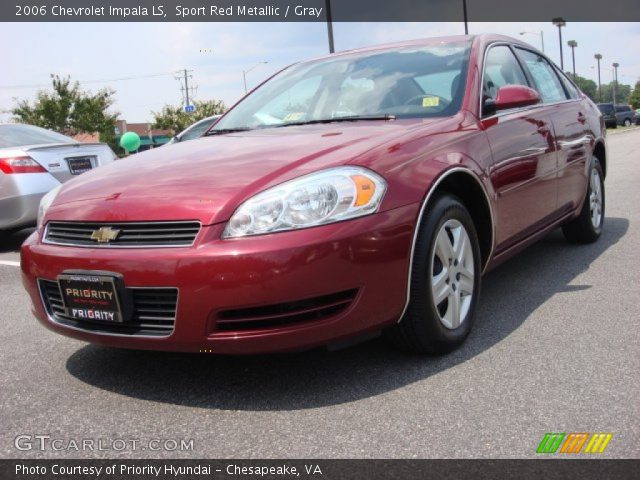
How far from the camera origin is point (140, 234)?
8.99 ft

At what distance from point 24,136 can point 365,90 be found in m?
5.02

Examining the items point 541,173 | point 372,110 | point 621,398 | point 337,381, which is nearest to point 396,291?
point 337,381

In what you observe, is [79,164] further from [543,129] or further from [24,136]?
[543,129]

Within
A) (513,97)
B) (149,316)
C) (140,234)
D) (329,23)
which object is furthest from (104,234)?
(329,23)

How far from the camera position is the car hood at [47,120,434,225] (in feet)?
8.98

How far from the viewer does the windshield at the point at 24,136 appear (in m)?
7.30

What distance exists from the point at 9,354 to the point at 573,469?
2.78 m

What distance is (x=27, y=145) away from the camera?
7285 millimetres

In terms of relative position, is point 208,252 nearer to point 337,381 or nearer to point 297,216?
point 297,216

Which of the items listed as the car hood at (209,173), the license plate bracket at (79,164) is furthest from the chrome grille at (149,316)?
the license plate bracket at (79,164)

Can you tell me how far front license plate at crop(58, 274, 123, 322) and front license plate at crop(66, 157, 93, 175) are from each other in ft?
15.5

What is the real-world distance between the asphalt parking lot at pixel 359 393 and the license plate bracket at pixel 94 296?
1.21 ft

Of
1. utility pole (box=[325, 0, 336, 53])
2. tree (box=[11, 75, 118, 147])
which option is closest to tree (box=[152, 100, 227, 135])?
tree (box=[11, 75, 118, 147])

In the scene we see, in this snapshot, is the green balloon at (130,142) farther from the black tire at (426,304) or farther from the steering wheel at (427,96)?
the black tire at (426,304)
